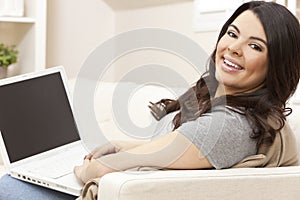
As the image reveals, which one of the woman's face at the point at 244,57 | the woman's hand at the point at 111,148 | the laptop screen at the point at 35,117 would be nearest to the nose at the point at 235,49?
the woman's face at the point at 244,57

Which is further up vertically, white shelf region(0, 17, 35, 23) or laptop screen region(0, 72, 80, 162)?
white shelf region(0, 17, 35, 23)

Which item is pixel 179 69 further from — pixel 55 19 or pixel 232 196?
pixel 232 196

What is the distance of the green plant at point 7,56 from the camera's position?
2.60m

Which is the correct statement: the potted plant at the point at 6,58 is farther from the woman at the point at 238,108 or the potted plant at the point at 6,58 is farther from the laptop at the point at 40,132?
the woman at the point at 238,108

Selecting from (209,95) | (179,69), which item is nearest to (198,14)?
(179,69)

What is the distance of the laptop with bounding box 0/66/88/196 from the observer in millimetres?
1474

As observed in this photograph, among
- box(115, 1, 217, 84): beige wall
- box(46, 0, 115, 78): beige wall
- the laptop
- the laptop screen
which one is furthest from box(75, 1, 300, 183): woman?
box(46, 0, 115, 78): beige wall

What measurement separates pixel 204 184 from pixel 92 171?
0.30 m

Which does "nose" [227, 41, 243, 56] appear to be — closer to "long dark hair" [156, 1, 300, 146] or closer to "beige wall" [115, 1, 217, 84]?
"long dark hair" [156, 1, 300, 146]

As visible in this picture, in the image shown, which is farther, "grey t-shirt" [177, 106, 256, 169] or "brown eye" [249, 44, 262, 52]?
"brown eye" [249, 44, 262, 52]

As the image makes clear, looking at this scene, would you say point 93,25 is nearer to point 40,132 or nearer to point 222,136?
point 40,132

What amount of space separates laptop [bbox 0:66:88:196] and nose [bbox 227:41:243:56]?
0.49 m

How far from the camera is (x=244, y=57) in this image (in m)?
1.33

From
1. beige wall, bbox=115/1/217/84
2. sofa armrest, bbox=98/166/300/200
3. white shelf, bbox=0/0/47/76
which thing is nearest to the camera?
sofa armrest, bbox=98/166/300/200
